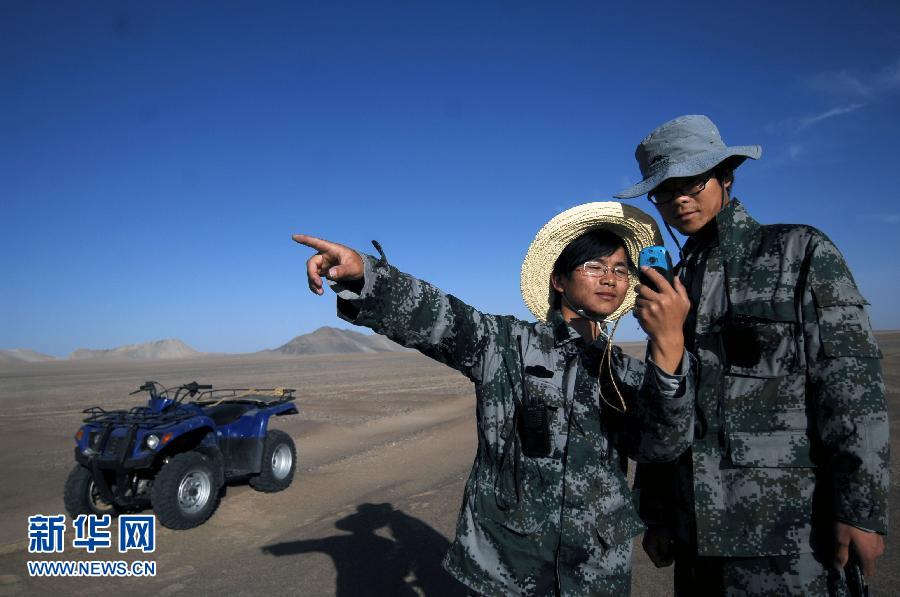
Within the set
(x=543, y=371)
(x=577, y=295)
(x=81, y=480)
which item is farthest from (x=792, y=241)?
(x=81, y=480)

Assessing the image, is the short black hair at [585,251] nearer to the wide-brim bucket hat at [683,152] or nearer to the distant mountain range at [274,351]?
the wide-brim bucket hat at [683,152]

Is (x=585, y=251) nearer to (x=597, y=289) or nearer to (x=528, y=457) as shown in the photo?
(x=597, y=289)

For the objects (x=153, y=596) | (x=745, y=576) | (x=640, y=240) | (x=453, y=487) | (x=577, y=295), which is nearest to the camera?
(x=745, y=576)

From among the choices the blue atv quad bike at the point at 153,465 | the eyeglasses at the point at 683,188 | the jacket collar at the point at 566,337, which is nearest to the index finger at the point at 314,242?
the jacket collar at the point at 566,337

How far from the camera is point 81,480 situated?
607 centimetres

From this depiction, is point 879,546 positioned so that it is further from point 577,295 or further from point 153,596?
point 153,596

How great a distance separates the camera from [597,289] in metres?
2.17

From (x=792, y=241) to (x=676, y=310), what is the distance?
2.02 ft

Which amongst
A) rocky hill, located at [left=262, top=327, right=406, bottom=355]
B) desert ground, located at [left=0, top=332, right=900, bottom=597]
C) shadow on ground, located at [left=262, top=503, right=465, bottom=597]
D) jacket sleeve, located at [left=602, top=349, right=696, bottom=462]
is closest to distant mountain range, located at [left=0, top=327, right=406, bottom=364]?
rocky hill, located at [left=262, top=327, right=406, bottom=355]

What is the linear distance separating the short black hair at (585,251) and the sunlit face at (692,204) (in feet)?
0.77

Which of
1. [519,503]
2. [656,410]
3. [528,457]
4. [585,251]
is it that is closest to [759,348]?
[656,410]

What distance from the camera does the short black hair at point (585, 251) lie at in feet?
7.24

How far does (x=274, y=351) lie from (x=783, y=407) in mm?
135147

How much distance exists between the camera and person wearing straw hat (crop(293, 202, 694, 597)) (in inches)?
71.7
